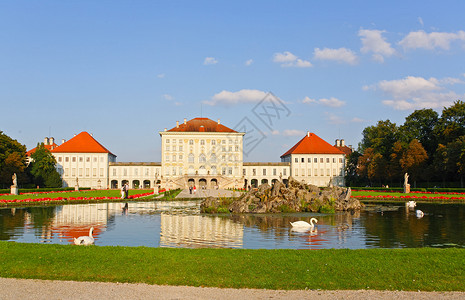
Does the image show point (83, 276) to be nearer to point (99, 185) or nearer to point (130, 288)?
point (130, 288)

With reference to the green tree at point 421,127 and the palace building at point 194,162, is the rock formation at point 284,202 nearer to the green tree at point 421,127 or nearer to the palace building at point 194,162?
the green tree at point 421,127

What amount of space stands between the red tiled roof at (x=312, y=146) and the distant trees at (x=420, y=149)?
1815cm

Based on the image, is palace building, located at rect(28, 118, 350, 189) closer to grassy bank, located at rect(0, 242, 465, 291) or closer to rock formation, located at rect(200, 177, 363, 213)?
rock formation, located at rect(200, 177, 363, 213)

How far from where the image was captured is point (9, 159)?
5347 centimetres

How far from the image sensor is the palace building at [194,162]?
85375 mm

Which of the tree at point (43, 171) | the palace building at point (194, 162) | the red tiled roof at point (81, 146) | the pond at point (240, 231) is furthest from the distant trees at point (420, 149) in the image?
the red tiled roof at point (81, 146)

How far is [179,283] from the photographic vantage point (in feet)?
24.0

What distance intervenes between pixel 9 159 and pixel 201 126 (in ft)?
133

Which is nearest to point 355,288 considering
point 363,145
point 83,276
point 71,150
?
point 83,276

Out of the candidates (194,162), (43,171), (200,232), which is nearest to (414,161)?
(194,162)

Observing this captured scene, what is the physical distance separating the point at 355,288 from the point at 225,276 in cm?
215

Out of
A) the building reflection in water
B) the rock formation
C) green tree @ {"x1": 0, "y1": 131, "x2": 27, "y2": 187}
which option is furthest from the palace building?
the building reflection in water

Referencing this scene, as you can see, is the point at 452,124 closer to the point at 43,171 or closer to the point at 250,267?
the point at 250,267

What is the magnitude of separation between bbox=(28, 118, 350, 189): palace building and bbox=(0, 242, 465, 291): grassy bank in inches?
2882
